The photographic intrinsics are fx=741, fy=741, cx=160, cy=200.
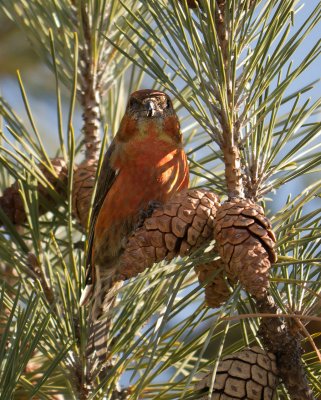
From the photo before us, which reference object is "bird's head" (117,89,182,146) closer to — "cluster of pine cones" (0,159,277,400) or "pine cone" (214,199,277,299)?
"cluster of pine cones" (0,159,277,400)

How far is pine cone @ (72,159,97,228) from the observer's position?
2859mm

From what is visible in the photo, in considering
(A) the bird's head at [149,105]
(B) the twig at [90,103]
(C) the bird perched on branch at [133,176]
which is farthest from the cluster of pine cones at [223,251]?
(A) the bird's head at [149,105]

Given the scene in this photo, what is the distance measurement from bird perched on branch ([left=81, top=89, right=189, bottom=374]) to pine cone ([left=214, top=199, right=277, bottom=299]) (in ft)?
3.11

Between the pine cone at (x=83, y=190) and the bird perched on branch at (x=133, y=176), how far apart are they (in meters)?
0.05

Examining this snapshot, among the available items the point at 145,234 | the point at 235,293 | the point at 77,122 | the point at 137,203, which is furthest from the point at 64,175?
the point at 77,122

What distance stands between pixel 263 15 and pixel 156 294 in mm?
958

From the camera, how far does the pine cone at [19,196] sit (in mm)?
Result: 2955

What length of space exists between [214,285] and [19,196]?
1.14 meters

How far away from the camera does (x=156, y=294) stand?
2.47m

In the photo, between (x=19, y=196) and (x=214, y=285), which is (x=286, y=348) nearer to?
(x=214, y=285)

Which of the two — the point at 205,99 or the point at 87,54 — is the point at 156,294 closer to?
the point at 205,99

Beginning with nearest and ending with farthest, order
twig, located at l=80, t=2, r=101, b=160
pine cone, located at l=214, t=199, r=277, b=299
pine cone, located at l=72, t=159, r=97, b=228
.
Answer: pine cone, located at l=214, t=199, r=277, b=299, pine cone, located at l=72, t=159, r=97, b=228, twig, located at l=80, t=2, r=101, b=160

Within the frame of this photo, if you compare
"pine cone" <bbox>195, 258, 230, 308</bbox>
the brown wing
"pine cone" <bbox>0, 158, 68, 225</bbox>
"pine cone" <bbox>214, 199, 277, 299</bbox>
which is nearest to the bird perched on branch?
the brown wing

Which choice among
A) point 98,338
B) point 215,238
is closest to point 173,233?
point 215,238
